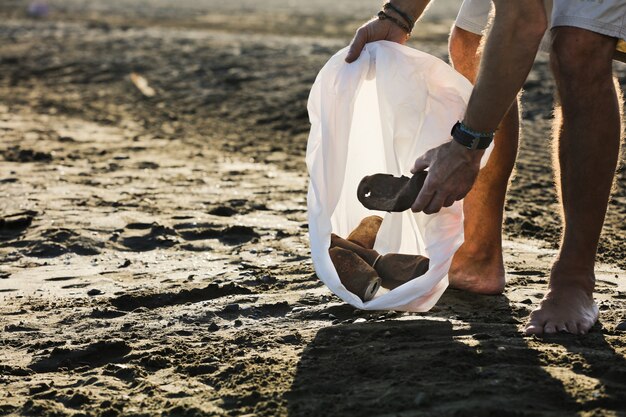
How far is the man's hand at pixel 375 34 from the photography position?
130 inches

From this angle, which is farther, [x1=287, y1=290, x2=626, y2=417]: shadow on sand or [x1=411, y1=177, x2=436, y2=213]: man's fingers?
[x1=411, y1=177, x2=436, y2=213]: man's fingers

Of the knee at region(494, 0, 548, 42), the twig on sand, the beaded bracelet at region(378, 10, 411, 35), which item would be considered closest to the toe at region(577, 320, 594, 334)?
the knee at region(494, 0, 548, 42)

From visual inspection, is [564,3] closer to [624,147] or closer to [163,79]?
[624,147]

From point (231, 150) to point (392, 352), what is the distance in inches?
154

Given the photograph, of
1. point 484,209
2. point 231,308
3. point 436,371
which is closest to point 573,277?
point 484,209

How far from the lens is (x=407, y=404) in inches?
95.9

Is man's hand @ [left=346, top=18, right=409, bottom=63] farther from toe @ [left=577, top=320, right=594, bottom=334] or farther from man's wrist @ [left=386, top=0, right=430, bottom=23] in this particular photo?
toe @ [left=577, top=320, right=594, bottom=334]

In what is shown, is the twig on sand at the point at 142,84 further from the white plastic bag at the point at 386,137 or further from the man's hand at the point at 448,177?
the man's hand at the point at 448,177

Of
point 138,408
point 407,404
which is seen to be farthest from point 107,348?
point 407,404

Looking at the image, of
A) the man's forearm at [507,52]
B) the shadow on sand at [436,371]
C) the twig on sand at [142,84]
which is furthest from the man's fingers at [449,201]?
the twig on sand at [142,84]

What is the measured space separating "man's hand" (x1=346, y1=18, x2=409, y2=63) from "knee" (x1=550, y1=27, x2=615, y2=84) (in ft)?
1.98

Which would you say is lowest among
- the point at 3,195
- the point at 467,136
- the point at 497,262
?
the point at 3,195

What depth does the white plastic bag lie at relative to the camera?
3.09 metres

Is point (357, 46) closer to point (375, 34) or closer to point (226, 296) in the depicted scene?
point (375, 34)
